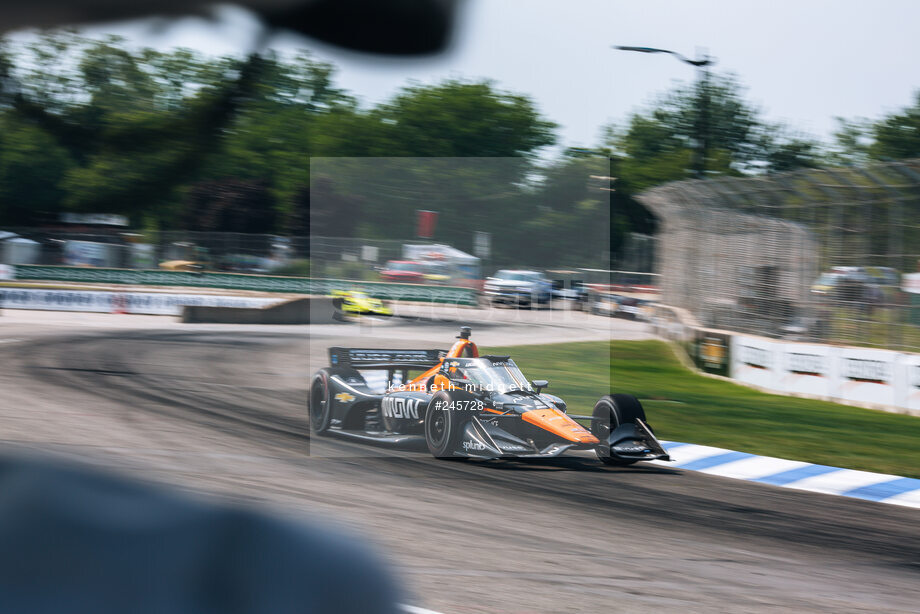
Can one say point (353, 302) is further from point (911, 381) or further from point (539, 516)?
point (911, 381)

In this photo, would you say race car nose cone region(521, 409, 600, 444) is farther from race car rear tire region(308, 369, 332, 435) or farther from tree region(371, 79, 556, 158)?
tree region(371, 79, 556, 158)

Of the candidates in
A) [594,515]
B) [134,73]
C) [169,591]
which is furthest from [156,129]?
[594,515]

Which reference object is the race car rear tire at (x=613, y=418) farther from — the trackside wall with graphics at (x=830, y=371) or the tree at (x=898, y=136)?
the tree at (x=898, y=136)

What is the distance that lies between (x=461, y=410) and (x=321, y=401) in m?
1.39

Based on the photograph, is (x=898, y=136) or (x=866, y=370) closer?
(x=866, y=370)

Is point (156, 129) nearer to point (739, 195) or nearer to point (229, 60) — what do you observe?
point (229, 60)

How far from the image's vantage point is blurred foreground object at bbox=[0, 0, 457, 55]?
2.89ft

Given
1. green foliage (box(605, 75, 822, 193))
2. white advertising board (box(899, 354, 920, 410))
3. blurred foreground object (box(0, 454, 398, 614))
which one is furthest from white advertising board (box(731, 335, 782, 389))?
green foliage (box(605, 75, 822, 193))

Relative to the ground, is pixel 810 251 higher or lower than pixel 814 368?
higher

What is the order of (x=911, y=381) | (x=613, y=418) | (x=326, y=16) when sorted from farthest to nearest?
1. (x=911, y=381)
2. (x=613, y=418)
3. (x=326, y=16)

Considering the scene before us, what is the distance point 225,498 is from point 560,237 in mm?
2249

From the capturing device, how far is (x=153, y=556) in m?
0.86

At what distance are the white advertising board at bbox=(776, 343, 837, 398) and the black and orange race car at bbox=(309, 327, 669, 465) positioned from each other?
4783 millimetres

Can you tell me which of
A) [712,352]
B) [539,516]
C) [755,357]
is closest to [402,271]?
[539,516]
